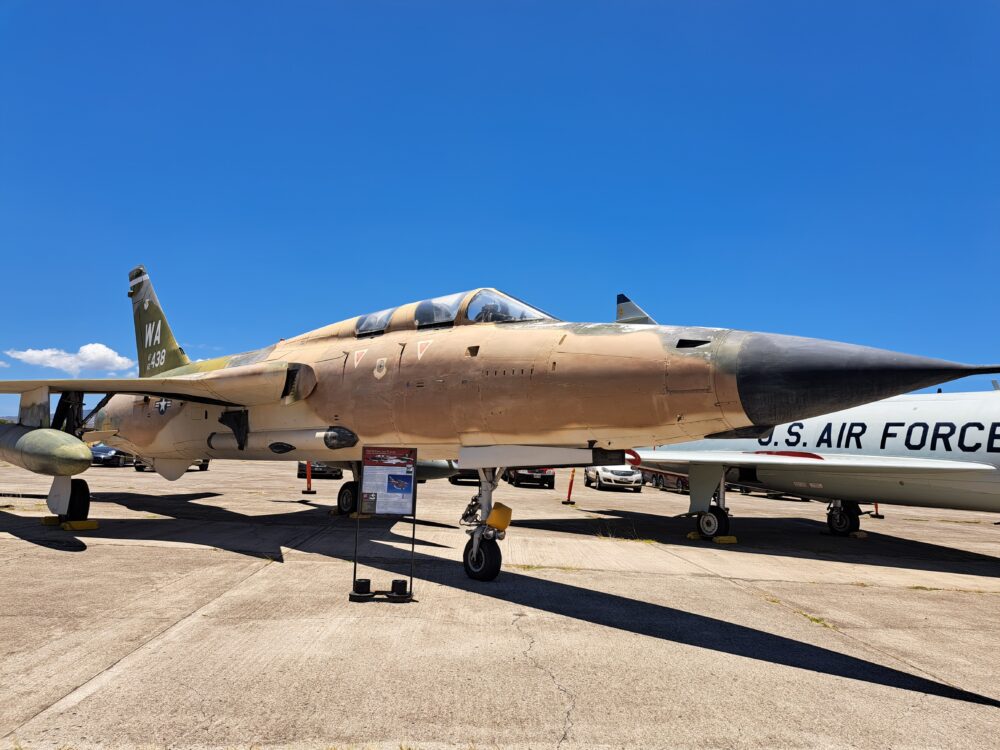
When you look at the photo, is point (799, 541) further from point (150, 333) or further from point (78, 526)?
point (150, 333)

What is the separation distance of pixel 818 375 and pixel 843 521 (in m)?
11.7

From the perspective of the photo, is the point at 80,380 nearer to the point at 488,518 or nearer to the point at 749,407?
the point at 488,518

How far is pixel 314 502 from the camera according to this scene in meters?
16.6

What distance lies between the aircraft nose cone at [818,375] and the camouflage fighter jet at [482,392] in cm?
1

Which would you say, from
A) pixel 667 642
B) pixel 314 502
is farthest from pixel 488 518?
pixel 314 502

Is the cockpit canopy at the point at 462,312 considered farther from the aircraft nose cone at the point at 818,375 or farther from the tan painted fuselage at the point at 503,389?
the aircraft nose cone at the point at 818,375

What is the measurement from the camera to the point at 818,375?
457 centimetres

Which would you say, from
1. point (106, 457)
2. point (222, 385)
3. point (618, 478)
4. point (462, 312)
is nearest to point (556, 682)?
point (462, 312)

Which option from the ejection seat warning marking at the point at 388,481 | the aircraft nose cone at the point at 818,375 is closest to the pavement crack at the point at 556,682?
the ejection seat warning marking at the point at 388,481

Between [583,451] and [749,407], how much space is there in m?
1.91

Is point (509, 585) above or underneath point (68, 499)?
underneath

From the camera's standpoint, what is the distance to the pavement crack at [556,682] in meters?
3.20

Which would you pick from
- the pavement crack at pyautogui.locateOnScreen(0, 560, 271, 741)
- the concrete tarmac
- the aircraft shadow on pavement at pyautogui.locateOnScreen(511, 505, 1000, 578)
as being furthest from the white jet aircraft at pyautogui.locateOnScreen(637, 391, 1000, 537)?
the pavement crack at pyautogui.locateOnScreen(0, 560, 271, 741)

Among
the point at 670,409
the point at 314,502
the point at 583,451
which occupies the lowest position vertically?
the point at 314,502
